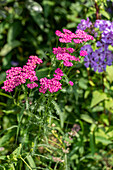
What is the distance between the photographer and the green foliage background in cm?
187

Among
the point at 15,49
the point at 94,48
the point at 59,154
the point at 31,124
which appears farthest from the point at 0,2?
the point at 59,154

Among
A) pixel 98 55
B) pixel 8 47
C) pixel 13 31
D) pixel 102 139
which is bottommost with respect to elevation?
pixel 102 139

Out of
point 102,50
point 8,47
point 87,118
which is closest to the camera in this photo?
point 102,50

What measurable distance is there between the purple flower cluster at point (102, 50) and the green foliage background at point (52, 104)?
0.49ft

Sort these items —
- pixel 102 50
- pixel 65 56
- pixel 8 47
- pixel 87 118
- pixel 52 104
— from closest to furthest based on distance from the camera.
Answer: pixel 65 56
pixel 52 104
pixel 102 50
pixel 87 118
pixel 8 47

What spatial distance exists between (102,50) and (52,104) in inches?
29.7

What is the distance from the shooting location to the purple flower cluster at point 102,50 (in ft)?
7.01

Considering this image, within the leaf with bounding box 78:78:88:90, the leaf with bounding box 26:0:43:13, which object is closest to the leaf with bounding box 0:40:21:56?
the leaf with bounding box 26:0:43:13

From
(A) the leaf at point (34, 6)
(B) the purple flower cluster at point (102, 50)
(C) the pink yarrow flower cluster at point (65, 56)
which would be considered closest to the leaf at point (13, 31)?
(A) the leaf at point (34, 6)

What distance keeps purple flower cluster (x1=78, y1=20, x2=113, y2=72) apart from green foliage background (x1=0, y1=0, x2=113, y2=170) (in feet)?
0.49

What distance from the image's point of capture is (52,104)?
176 cm

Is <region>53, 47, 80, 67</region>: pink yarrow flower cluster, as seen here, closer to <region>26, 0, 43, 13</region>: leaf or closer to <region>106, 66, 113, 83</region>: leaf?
<region>106, 66, 113, 83</region>: leaf

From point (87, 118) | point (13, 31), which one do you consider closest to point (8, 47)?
point (13, 31)

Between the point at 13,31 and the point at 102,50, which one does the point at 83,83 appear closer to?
the point at 102,50
